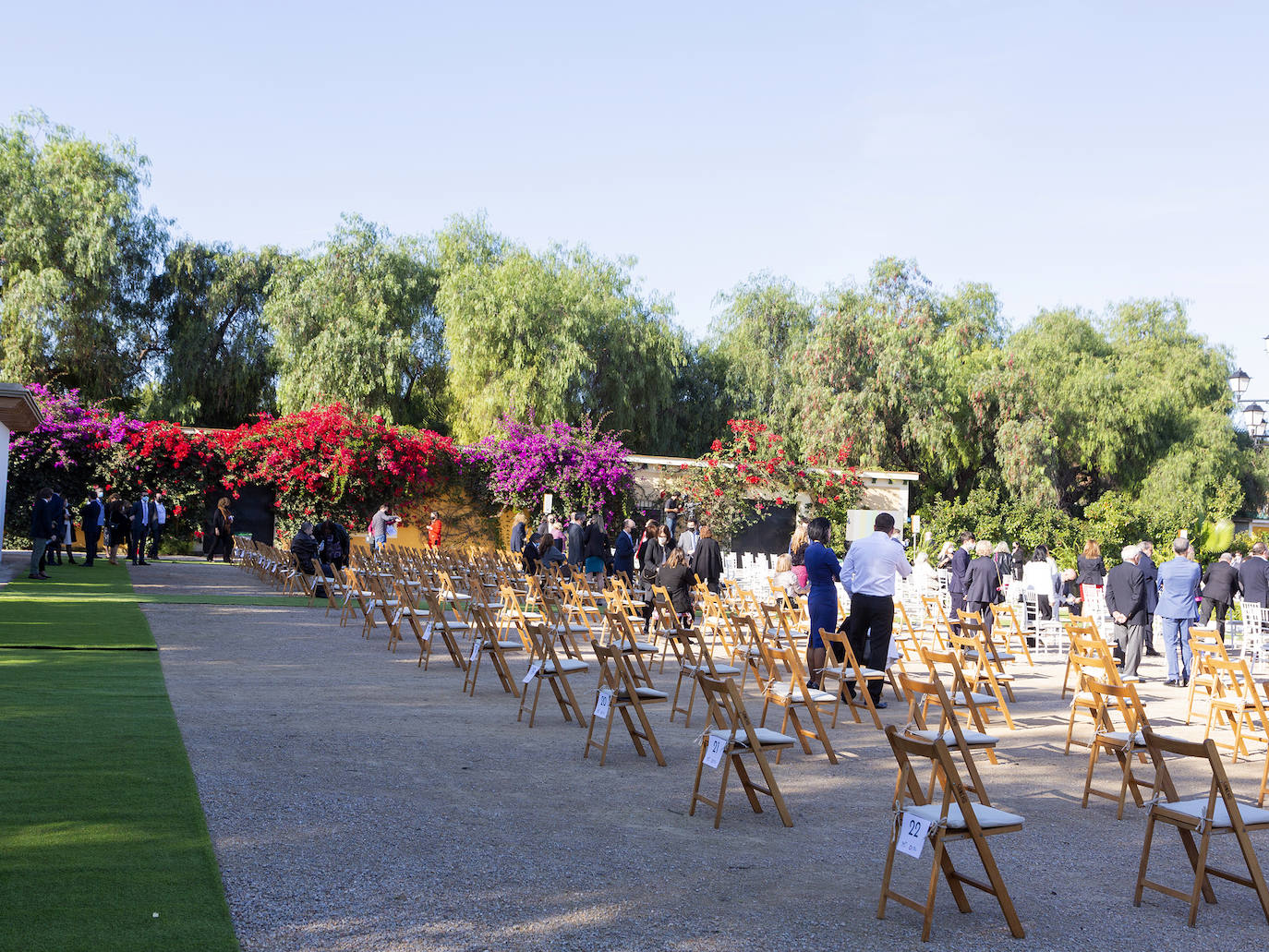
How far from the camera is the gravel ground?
3846 millimetres

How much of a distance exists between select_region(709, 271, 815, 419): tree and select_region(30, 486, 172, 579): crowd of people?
49.4 ft

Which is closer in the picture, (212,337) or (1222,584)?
(1222,584)

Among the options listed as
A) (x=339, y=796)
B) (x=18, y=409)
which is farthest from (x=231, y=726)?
(x=18, y=409)

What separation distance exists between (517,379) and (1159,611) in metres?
20.1

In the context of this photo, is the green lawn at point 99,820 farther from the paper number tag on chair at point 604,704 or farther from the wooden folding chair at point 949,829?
the wooden folding chair at point 949,829

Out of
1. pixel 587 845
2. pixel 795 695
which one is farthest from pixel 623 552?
pixel 587 845

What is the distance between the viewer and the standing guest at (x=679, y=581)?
11906mm

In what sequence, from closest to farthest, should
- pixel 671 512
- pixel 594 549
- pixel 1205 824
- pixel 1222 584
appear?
pixel 1205 824
pixel 1222 584
pixel 594 549
pixel 671 512

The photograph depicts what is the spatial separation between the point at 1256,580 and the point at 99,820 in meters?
13.1

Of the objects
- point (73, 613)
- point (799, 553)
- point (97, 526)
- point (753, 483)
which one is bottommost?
point (73, 613)

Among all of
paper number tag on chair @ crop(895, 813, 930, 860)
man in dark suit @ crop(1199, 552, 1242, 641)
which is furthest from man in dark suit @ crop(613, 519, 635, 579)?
paper number tag on chair @ crop(895, 813, 930, 860)

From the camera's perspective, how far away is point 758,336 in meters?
32.8

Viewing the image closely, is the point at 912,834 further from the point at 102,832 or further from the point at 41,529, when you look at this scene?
the point at 41,529

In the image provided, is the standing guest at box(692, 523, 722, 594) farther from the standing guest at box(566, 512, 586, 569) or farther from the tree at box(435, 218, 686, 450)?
the tree at box(435, 218, 686, 450)
